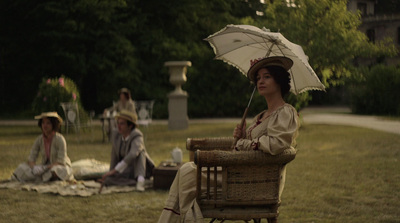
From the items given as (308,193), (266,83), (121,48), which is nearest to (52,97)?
(121,48)

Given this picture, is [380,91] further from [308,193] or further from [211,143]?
[211,143]

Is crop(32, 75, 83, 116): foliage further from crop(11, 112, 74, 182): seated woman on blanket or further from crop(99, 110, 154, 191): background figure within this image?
crop(99, 110, 154, 191): background figure

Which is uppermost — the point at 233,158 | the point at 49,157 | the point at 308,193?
the point at 233,158

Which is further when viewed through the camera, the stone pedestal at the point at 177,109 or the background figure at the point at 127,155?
the stone pedestal at the point at 177,109

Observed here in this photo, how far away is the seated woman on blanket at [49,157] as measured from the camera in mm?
6351

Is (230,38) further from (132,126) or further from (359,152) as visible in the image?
(359,152)

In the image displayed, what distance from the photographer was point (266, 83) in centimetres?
320

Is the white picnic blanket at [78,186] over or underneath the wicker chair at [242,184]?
underneath

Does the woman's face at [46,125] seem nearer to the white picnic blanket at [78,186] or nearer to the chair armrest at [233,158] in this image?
the white picnic blanket at [78,186]

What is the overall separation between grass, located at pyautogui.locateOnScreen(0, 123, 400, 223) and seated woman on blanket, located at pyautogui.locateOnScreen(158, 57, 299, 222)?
5.20 ft

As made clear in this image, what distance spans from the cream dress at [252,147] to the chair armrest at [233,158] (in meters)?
0.04

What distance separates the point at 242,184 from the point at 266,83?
705 mm

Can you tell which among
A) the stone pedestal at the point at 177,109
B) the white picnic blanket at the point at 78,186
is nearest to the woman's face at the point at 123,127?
the white picnic blanket at the point at 78,186

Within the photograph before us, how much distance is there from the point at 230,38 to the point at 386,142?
25.1ft
